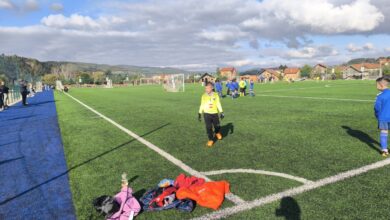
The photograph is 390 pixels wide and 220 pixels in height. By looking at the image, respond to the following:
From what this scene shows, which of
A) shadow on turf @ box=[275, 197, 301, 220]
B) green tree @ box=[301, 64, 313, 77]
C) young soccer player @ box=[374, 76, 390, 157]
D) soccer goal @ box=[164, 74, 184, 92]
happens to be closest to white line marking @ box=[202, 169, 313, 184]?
shadow on turf @ box=[275, 197, 301, 220]

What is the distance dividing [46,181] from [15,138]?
6.40m

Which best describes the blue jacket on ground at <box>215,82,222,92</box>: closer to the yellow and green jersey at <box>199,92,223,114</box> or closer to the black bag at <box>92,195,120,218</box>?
the yellow and green jersey at <box>199,92,223,114</box>

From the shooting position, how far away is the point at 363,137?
9062 millimetres

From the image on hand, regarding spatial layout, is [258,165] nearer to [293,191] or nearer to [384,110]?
[293,191]

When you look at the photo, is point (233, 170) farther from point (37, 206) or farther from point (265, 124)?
point (265, 124)

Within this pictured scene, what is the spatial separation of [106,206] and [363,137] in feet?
24.3

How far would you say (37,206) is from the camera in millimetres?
5207

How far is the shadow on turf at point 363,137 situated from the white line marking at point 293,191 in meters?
1.57

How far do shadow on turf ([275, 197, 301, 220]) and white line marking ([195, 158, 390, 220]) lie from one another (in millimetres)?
150

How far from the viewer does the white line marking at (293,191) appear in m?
4.62

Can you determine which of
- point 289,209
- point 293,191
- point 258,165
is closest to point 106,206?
point 289,209

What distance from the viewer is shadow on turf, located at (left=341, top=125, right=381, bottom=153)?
8.07 m

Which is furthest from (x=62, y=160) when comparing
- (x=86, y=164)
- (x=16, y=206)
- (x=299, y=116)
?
(x=299, y=116)

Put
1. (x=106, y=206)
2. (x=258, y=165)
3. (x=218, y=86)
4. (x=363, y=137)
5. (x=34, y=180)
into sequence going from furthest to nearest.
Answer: (x=218, y=86) < (x=363, y=137) < (x=258, y=165) < (x=34, y=180) < (x=106, y=206)
